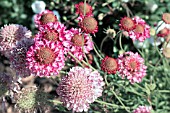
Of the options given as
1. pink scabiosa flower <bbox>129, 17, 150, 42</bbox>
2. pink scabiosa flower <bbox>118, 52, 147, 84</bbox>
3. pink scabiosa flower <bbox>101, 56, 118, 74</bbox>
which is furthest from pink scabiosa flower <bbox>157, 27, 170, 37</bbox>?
pink scabiosa flower <bbox>101, 56, 118, 74</bbox>

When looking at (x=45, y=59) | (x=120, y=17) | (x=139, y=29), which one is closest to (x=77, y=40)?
(x=45, y=59)

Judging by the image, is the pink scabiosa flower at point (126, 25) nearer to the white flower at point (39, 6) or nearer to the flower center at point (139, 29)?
the flower center at point (139, 29)

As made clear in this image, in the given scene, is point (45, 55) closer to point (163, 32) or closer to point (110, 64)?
point (110, 64)

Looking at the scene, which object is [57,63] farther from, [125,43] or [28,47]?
[125,43]

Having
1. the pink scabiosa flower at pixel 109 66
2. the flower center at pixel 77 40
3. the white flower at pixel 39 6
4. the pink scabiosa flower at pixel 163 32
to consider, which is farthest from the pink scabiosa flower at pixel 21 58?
the white flower at pixel 39 6

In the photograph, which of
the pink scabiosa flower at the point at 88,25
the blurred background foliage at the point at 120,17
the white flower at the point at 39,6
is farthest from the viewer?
the white flower at the point at 39,6

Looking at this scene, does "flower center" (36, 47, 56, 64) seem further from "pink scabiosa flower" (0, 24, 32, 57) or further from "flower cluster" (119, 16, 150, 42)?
"flower cluster" (119, 16, 150, 42)
